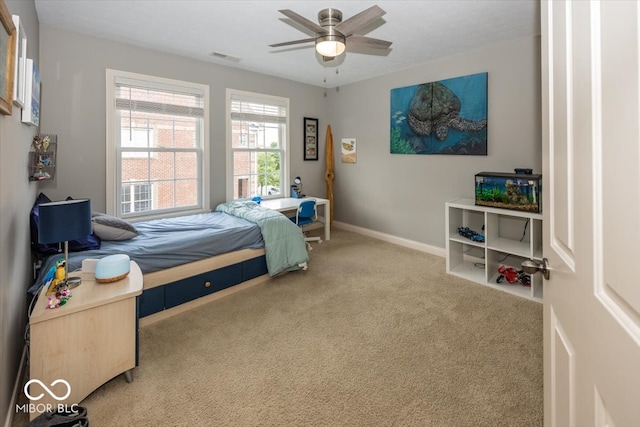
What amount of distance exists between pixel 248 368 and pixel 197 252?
121 centimetres

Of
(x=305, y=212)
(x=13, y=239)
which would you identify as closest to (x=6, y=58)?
(x=13, y=239)

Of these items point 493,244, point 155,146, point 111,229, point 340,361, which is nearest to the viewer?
point 340,361

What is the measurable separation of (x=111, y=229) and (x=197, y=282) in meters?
0.84

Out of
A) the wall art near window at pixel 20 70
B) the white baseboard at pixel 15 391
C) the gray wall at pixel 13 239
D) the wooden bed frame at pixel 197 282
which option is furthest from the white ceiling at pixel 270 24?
the white baseboard at pixel 15 391

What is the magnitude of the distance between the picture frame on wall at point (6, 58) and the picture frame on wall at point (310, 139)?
406 centimetres

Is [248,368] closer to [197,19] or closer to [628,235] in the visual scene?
[628,235]

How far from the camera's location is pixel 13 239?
5.68 feet

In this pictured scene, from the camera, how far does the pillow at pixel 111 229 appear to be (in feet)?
8.67

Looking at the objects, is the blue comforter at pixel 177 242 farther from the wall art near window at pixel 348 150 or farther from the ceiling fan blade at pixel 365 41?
the wall art near window at pixel 348 150

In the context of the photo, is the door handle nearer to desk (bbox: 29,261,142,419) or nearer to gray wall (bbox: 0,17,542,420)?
desk (bbox: 29,261,142,419)

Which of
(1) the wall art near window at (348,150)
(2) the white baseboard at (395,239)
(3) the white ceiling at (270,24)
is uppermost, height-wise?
(3) the white ceiling at (270,24)

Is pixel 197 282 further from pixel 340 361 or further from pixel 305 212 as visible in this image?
pixel 305 212

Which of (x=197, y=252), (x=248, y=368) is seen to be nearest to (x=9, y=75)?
(x=197, y=252)

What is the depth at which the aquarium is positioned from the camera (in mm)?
2977
